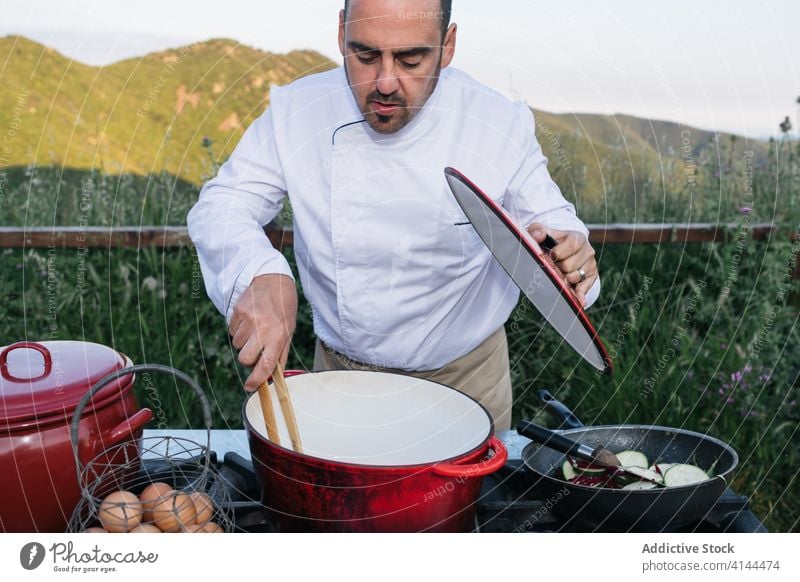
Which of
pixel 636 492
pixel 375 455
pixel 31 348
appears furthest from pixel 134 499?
pixel 636 492

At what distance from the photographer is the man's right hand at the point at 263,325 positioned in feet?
3.24

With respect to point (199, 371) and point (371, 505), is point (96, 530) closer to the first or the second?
point (371, 505)

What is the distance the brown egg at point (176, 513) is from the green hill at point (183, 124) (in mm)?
2070

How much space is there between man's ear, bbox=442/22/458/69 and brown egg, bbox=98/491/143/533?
0.83 meters

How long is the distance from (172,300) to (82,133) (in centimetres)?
127

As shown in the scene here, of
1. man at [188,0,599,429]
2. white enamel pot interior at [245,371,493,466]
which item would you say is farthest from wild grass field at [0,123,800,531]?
white enamel pot interior at [245,371,493,466]

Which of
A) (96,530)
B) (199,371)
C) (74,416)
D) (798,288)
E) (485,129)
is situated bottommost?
(199,371)

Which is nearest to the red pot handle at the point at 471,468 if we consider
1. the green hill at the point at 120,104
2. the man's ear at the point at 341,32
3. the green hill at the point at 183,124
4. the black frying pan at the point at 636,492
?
the black frying pan at the point at 636,492

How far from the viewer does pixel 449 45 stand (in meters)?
1.34

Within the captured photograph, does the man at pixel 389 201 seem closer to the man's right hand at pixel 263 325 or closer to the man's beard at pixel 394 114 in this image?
the man's beard at pixel 394 114

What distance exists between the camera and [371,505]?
87cm

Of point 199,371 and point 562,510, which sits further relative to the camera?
point 199,371

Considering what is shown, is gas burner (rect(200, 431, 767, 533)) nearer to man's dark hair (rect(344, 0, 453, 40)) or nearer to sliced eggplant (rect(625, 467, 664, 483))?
sliced eggplant (rect(625, 467, 664, 483))

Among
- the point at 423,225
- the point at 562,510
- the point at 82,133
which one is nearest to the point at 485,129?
the point at 423,225
